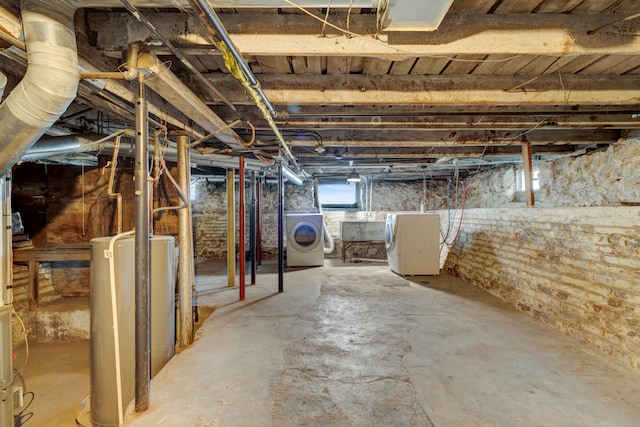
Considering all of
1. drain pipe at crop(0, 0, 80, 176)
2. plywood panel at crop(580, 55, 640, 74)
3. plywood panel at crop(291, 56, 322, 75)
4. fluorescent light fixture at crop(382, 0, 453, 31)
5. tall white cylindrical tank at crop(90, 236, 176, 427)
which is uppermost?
plywood panel at crop(291, 56, 322, 75)

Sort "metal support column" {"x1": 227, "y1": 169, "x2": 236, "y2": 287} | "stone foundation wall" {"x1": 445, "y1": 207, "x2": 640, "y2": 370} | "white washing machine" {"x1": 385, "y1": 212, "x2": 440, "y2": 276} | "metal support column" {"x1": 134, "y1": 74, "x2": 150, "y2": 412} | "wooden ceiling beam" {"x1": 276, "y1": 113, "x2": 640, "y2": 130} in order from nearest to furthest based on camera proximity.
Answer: "metal support column" {"x1": 134, "y1": 74, "x2": 150, "y2": 412} → "stone foundation wall" {"x1": 445, "y1": 207, "x2": 640, "y2": 370} → "wooden ceiling beam" {"x1": 276, "y1": 113, "x2": 640, "y2": 130} → "metal support column" {"x1": 227, "y1": 169, "x2": 236, "y2": 287} → "white washing machine" {"x1": 385, "y1": 212, "x2": 440, "y2": 276}

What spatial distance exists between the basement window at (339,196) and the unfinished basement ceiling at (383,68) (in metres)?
3.74

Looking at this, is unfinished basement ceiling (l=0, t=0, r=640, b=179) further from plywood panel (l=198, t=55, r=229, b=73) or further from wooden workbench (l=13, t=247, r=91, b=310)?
wooden workbench (l=13, t=247, r=91, b=310)

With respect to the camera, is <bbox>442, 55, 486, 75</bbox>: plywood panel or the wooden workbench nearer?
<bbox>442, 55, 486, 75</bbox>: plywood panel

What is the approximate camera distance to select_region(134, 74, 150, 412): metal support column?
1566 millimetres

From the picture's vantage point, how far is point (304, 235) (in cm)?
588

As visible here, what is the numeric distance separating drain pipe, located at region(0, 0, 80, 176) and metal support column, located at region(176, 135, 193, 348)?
1.30m

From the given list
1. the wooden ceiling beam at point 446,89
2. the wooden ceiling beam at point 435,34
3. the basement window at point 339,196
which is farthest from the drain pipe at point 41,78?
the basement window at point 339,196

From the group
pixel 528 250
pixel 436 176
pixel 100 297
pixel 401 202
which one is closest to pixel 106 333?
pixel 100 297

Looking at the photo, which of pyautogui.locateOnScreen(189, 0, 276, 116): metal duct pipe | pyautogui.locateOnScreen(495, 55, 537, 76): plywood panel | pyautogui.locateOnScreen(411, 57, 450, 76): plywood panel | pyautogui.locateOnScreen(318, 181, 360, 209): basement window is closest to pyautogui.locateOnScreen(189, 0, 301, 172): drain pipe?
pyautogui.locateOnScreen(189, 0, 276, 116): metal duct pipe

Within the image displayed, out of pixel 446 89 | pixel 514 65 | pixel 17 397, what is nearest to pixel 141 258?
pixel 17 397

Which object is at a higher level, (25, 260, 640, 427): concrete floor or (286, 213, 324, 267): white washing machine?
(286, 213, 324, 267): white washing machine

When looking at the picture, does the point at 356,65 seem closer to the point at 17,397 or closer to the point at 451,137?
the point at 451,137

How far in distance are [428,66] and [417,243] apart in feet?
11.1
